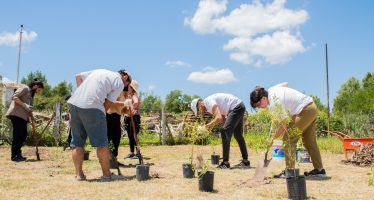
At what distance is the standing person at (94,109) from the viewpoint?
203 inches

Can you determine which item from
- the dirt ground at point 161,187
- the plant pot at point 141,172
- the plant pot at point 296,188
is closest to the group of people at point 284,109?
the dirt ground at point 161,187

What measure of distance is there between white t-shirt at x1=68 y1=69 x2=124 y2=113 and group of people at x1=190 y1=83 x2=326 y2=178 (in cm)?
161

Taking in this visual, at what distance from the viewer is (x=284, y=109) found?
488cm

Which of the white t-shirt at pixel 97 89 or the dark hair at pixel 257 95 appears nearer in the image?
the white t-shirt at pixel 97 89

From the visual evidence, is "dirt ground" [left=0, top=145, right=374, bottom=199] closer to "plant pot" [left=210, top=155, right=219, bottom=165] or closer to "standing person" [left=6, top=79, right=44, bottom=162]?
"plant pot" [left=210, top=155, right=219, bottom=165]

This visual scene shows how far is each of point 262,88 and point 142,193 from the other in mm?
2163

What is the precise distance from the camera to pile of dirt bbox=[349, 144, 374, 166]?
766 cm

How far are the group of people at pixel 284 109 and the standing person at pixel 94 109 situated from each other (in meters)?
1.67

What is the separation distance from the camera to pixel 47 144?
41.6 feet

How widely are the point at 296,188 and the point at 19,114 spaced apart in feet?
18.3

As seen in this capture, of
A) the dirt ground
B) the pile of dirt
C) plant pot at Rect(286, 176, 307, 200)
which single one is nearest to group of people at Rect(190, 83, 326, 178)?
the dirt ground

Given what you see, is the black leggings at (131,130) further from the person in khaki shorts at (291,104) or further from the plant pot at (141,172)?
the person in khaki shorts at (291,104)

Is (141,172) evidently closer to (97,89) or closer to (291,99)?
(97,89)

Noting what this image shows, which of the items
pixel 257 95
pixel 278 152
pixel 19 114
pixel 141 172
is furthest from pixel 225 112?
pixel 19 114
